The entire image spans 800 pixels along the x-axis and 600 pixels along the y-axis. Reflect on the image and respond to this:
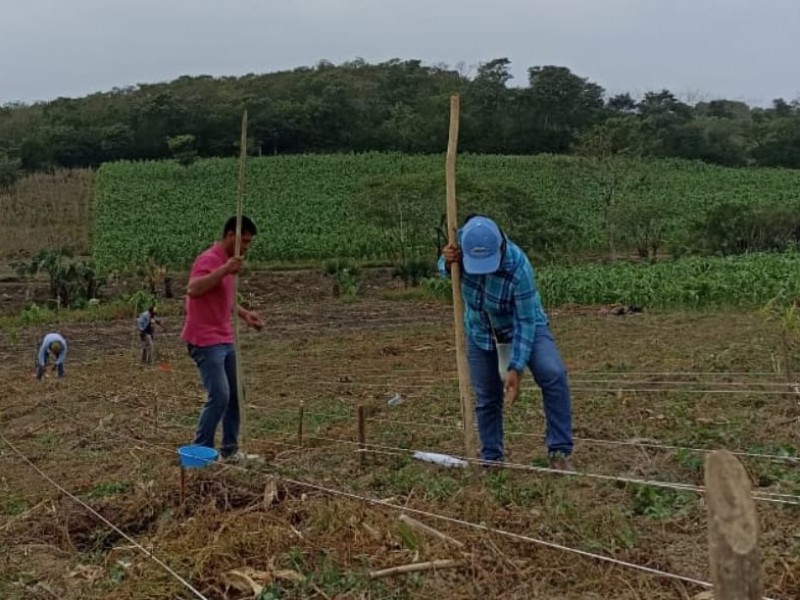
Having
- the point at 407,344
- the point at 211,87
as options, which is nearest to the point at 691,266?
the point at 407,344

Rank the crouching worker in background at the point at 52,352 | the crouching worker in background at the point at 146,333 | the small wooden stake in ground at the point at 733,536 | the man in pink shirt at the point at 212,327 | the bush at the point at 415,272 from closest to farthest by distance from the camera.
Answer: the small wooden stake in ground at the point at 733,536 < the man in pink shirt at the point at 212,327 < the crouching worker in background at the point at 52,352 < the crouching worker in background at the point at 146,333 < the bush at the point at 415,272

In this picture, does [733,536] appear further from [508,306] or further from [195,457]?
[195,457]

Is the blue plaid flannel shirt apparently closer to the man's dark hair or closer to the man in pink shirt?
the man's dark hair

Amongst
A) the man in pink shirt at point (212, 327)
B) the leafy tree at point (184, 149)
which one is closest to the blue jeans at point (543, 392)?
the man in pink shirt at point (212, 327)

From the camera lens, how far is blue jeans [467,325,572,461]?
15.5 ft

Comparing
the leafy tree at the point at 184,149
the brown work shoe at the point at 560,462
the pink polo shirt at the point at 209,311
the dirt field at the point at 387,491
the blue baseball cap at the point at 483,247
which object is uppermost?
the leafy tree at the point at 184,149

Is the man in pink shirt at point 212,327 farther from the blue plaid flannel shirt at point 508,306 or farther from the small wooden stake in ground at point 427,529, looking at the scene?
the small wooden stake in ground at point 427,529

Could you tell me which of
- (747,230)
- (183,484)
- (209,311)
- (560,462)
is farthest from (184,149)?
(560,462)

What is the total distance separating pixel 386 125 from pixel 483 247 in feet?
179

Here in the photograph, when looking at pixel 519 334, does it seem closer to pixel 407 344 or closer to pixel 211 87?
pixel 407 344

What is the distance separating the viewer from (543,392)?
4773 mm

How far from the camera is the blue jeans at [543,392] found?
15.5 ft

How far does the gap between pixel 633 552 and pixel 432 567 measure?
75 centimetres

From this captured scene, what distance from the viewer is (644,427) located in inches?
242
